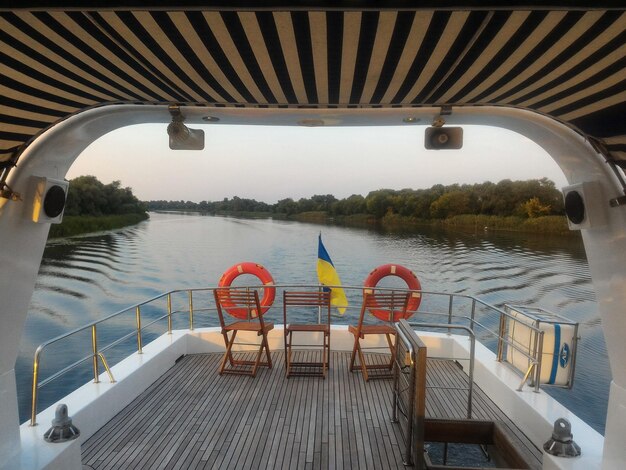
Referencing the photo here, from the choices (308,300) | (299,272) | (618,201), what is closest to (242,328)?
(308,300)

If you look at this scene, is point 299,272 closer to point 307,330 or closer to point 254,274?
point 254,274

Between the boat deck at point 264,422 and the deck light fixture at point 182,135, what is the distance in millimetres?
1902

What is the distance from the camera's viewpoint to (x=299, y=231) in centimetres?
3856

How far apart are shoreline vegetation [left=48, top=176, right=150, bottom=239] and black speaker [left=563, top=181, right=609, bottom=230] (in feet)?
95.5

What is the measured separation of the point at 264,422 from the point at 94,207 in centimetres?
3129

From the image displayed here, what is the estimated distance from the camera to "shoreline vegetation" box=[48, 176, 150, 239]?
Answer: 2858 cm

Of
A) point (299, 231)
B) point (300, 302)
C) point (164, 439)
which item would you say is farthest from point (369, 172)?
point (164, 439)

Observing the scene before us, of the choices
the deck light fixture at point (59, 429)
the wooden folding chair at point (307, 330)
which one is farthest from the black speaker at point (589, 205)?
the deck light fixture at point (59, 429)

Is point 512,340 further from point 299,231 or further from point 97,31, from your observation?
point 299,231

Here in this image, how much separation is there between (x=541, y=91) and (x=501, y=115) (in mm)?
658

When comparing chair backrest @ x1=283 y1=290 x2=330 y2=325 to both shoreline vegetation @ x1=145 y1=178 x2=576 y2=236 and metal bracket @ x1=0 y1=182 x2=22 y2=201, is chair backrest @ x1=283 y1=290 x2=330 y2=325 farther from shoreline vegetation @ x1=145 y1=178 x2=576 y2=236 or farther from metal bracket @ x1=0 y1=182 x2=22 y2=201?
shoreline vegetation @ x1=145 y1=178 x2=576 y2=236

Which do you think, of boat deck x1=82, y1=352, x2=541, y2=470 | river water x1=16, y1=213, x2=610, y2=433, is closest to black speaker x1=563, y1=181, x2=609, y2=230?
boat deck x1=82, y1=352, x2=541, y2=470

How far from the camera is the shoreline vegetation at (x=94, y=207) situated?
28.6m

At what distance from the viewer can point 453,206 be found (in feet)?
102
